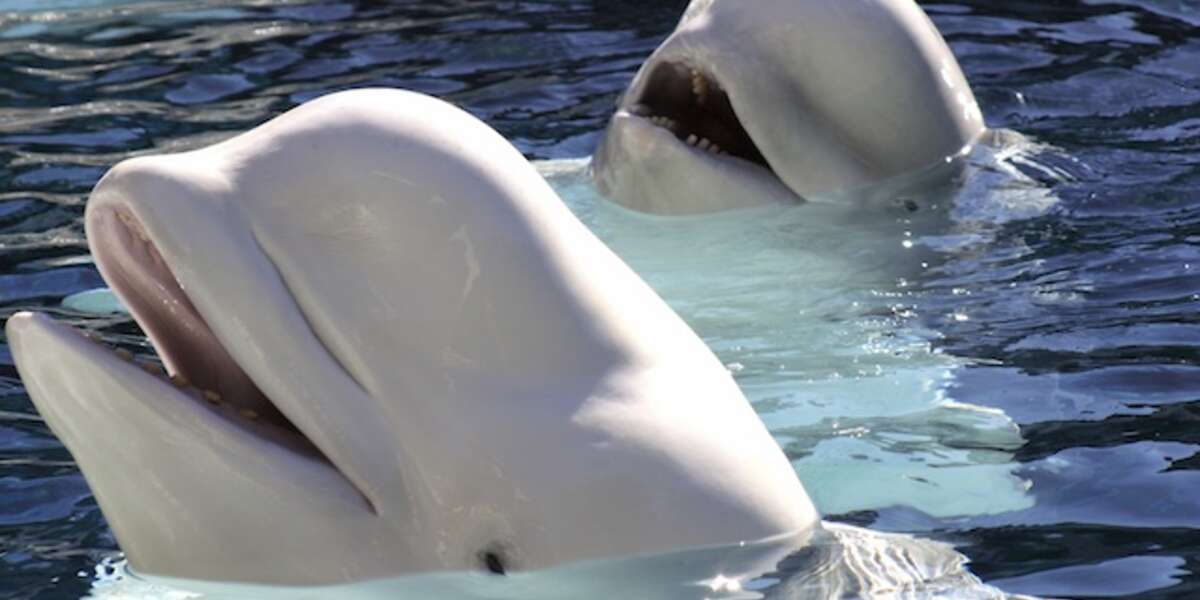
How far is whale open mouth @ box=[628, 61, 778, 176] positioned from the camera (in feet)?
26.5

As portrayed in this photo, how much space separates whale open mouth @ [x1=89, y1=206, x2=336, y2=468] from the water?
650mm

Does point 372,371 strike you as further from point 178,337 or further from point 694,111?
point 694,111

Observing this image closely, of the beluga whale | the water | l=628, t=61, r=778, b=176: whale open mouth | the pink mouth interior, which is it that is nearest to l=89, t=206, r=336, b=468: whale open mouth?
the pink mouth interior

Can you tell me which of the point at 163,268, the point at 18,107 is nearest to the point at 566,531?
the point at 163,268

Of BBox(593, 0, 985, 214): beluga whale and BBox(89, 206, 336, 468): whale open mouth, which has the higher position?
BBox(89, 206, 336, 468): whale open mouth

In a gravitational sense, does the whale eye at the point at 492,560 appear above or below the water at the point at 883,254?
above

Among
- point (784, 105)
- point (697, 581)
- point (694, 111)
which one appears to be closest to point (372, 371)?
point (697, 581)

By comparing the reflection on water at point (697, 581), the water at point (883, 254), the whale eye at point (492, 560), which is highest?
the whale eye at point (492, 560)

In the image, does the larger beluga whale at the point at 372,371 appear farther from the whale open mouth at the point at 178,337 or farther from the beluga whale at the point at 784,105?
the beluga whale at the point at 784,105

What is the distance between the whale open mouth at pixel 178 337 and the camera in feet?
13.0

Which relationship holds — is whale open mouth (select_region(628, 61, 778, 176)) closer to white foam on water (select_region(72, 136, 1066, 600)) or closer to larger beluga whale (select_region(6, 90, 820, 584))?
white foam on water (select_region(72, 136, 1066, 600))

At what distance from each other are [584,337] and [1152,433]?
2.07 meters

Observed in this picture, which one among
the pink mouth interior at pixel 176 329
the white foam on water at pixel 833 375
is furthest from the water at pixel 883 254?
the pink mouth interior at pixel 176 329

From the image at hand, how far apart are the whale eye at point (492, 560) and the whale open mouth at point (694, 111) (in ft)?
13.5
